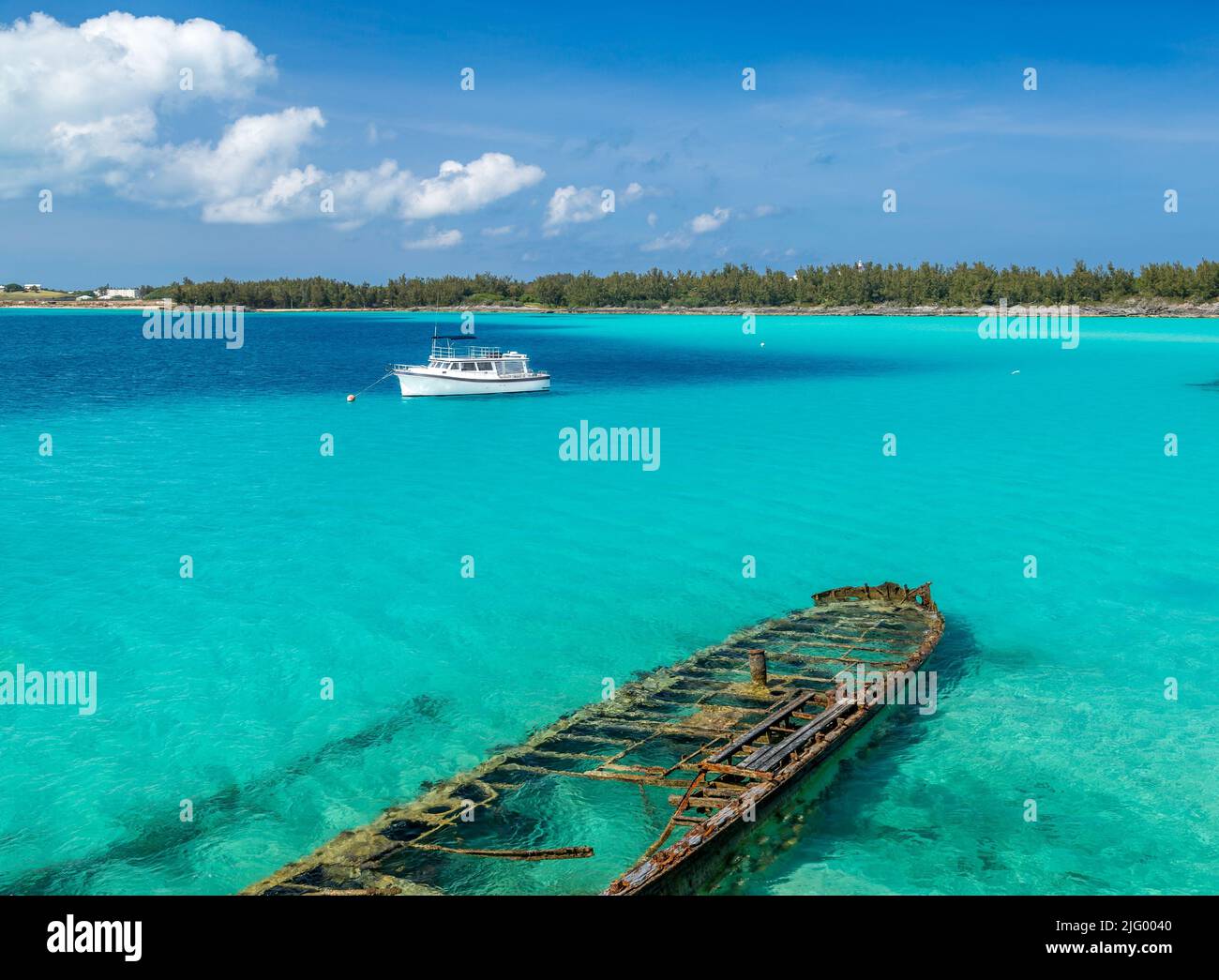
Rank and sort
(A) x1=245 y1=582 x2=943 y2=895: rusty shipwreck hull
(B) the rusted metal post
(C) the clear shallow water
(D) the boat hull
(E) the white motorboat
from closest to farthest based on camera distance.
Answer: (A) x1=245 y1=582 x2=943 y2=895: rusty shipwreck hull, (C) the clear shallow water, (B) the rusted metal post, (E) the white motorboat, (D) the boat hull

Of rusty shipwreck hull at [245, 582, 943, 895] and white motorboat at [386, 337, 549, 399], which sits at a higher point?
white motorboat at [386, 337, 549, 399]

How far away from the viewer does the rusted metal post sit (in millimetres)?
20984

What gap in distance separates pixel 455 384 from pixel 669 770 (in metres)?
65.0

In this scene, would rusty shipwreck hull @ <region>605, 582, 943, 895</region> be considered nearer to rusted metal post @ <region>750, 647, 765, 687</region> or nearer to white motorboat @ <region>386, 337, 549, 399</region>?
rusted metal post @ <region>750, 647, 765, 687</region>

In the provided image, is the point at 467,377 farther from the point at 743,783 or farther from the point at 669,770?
the point at 743,783

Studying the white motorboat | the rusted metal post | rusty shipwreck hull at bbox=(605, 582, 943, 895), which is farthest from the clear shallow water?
the white motorboat

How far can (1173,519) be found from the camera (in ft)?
128

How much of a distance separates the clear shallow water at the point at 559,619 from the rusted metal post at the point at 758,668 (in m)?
2.64

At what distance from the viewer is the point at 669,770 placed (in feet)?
56.1

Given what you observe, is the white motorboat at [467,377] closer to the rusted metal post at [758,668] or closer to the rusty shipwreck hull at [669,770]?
the rusty shipwreck hull at [669,770]

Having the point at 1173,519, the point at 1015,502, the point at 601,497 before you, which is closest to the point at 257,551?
the point at 601,497

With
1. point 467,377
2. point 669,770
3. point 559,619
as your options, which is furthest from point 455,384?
point 669,770

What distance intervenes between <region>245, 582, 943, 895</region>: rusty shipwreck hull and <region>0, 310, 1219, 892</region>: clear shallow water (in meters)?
0.80

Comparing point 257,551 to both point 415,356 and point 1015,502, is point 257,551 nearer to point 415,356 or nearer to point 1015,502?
point 1015,502
